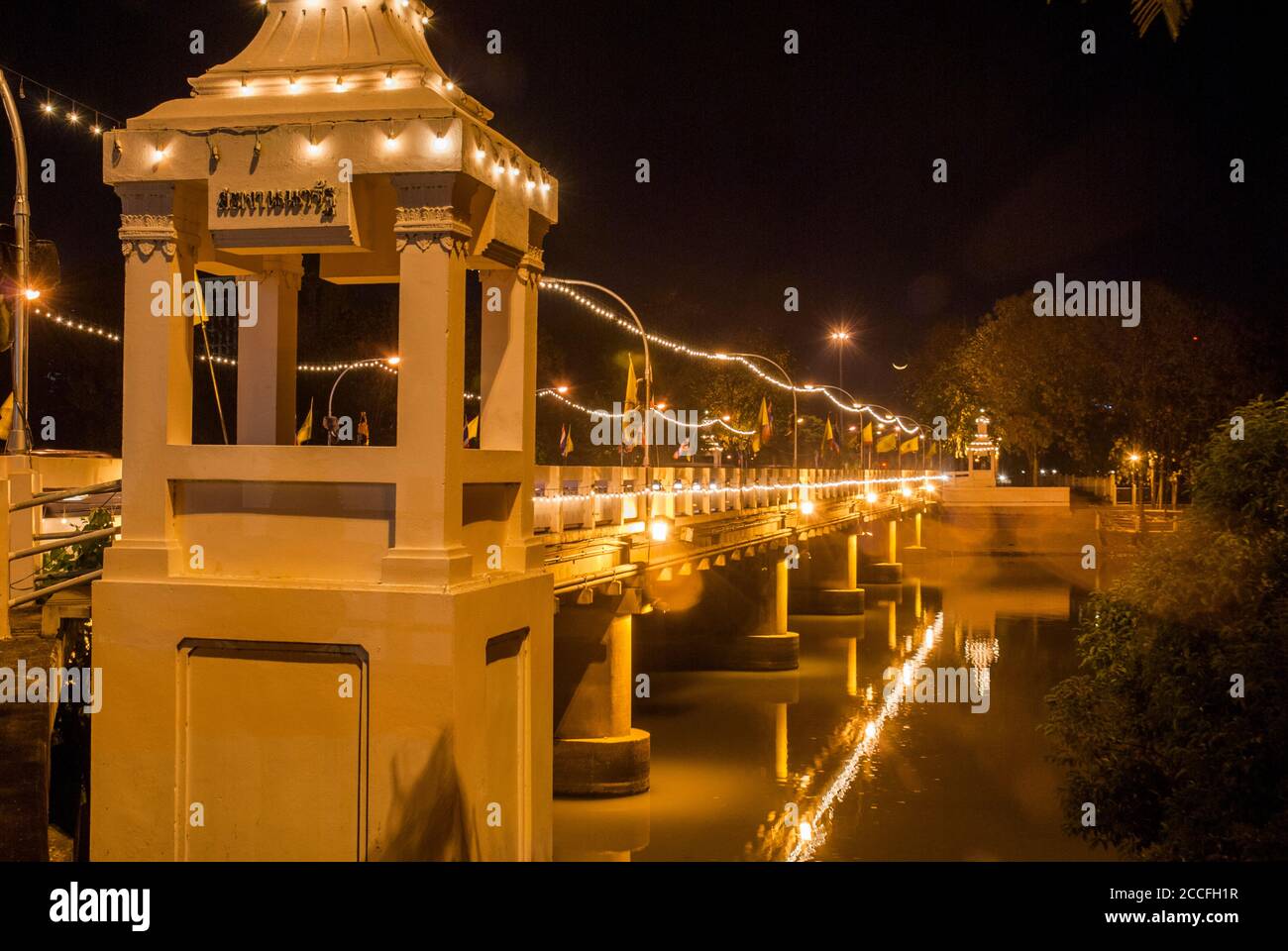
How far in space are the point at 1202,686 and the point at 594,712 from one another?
19.0 meters

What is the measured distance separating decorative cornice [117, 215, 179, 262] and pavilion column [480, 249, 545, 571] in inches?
101

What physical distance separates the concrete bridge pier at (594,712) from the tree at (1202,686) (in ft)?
51.9

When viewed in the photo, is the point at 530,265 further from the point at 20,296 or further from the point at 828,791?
the point at 828,791

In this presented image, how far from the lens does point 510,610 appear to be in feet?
35.7

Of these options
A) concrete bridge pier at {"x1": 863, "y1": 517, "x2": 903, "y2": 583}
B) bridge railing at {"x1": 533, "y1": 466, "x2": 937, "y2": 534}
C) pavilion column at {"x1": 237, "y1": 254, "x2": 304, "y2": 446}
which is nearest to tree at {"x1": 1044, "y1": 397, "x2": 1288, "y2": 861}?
bridge railing at {"x1": 533, "y1": 466, "x2": 937, "y2": 534}

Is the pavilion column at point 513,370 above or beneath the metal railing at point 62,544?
above

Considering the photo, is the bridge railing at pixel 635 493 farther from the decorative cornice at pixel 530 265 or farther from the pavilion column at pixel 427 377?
the pavilion column at pixel 427 377

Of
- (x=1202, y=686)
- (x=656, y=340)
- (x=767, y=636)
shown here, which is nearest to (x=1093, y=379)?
(x=767, y=636)

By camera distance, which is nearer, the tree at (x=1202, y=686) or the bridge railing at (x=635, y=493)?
the tree at (x=1202, y=686)

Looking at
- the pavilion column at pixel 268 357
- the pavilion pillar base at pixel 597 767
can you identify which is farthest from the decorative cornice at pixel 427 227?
the pavilion pillar base at pixel 597 767

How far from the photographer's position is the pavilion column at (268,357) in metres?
12.9

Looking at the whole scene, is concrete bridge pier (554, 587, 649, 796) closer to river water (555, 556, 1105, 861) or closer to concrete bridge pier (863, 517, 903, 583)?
river water (555, 556, 1105, 861)

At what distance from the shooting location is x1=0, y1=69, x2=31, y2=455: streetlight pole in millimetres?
18734
